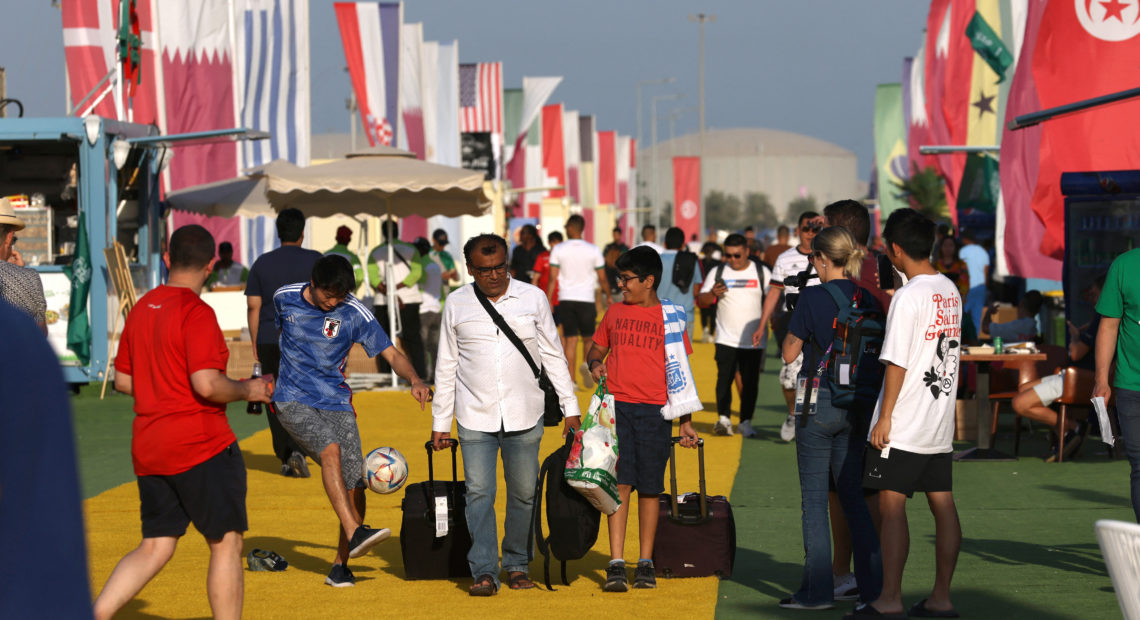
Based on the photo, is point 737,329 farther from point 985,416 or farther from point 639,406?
point 639,406

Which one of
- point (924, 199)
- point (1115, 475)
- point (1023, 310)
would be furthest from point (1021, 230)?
point (924, 199)

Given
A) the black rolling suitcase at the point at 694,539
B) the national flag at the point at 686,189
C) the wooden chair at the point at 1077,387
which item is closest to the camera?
the black rolling suitcase at the point at 694,539

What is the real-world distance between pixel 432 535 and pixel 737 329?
6068 millimetres

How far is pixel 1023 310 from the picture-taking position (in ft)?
45.3

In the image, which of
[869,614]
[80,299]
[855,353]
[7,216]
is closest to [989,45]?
[80,299]

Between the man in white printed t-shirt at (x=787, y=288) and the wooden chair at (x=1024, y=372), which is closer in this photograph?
the man in white printed t-shirt at (x=787, y=288)

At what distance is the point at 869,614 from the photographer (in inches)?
238

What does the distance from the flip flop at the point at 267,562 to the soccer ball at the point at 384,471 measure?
0.79 metres

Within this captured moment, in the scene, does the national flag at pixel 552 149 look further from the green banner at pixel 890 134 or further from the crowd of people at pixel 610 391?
the crowd of people at pixel 610 391

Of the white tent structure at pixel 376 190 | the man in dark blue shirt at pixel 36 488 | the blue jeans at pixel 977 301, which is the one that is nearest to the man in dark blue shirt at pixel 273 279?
the white tent structure at pixel 376 190

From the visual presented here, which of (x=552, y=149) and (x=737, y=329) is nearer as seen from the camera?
(x=737, y=329)

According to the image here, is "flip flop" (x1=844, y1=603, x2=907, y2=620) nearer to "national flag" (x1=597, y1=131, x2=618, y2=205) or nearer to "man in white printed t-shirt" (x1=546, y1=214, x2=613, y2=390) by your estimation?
"man in white printed t-shirt" (x1=546, y1=214, x2=613, y2=390)

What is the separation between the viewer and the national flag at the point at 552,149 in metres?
51.4

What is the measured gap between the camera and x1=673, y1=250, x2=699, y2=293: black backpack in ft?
54.0
